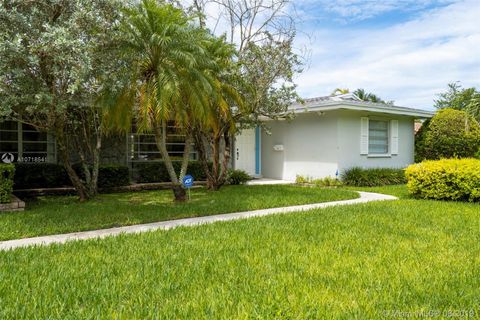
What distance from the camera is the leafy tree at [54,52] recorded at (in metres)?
6.82

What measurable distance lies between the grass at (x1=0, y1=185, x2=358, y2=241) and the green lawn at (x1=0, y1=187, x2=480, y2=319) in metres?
1.46

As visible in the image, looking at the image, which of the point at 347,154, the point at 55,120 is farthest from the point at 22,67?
the point at 347,154

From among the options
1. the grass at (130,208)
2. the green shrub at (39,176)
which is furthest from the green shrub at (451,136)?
the green shrub at (39,176)

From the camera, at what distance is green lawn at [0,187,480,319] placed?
11.5 feet

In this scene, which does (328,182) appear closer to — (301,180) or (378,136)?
(301,180)

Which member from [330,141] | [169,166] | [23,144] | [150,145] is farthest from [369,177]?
[23,144]

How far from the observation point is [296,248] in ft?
18.0

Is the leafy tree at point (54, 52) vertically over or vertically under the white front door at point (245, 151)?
over

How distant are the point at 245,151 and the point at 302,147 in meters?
3.01

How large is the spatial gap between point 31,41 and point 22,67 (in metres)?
0.54

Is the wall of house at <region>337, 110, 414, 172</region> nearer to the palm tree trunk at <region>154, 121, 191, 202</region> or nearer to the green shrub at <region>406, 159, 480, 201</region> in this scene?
the green shrub at <region>406, 159, 480, 201</region>

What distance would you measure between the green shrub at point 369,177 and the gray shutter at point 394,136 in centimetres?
150

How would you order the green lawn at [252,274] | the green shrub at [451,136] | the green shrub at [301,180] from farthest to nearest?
the green shrub at [451,136] → the green shrub at [301,180] → the green lawn at [252,274]

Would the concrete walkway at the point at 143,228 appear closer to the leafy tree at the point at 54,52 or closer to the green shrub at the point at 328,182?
the leafy tree at the point at 54,52
